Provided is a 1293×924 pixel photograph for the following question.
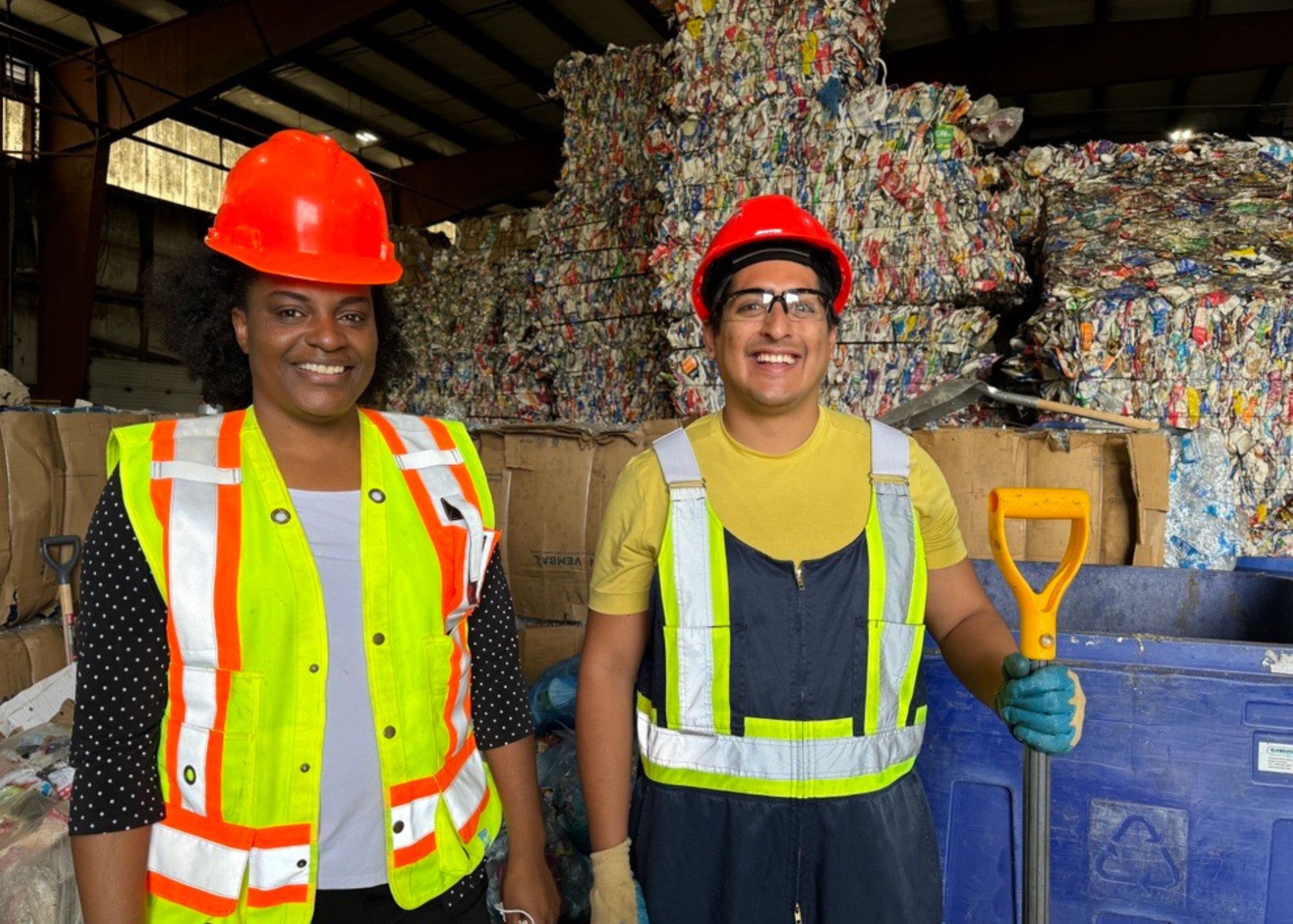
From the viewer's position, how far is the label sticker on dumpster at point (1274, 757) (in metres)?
1.51

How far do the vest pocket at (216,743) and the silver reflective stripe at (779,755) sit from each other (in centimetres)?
67

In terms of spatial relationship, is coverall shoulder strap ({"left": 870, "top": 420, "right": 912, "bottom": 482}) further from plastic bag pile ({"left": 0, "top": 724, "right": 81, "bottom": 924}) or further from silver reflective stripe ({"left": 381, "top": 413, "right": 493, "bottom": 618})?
plastic bag pile ({"left": 0, "top": 724, "right": 81, "bottom": 924})

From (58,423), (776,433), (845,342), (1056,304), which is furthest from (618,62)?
(776,433)

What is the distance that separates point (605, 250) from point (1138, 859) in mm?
4276

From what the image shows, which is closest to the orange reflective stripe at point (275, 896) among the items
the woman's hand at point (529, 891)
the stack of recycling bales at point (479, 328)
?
the woman's hand at point (529, 891)

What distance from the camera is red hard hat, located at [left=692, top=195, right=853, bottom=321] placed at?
1.58m

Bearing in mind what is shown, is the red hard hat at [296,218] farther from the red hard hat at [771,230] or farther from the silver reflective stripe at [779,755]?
the silver reflective stripe at [779,755]

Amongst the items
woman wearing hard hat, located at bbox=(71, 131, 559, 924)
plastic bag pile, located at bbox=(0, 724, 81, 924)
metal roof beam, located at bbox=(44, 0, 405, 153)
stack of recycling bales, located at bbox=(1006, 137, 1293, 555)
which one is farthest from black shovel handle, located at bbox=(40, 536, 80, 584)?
metal roof beam, located at bbox=(44, 0, 405, 153)

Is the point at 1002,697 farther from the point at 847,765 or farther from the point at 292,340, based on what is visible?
the point at 292,340

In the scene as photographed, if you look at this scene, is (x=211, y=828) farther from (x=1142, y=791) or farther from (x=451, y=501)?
(x=1142, y=791)

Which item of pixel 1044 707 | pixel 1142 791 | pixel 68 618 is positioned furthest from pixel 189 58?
pixel 1142 791

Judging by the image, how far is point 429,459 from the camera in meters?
1.44

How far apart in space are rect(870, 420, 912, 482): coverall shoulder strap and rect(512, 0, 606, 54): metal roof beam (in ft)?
24.9

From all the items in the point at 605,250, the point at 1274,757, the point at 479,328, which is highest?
the point at 605,250
